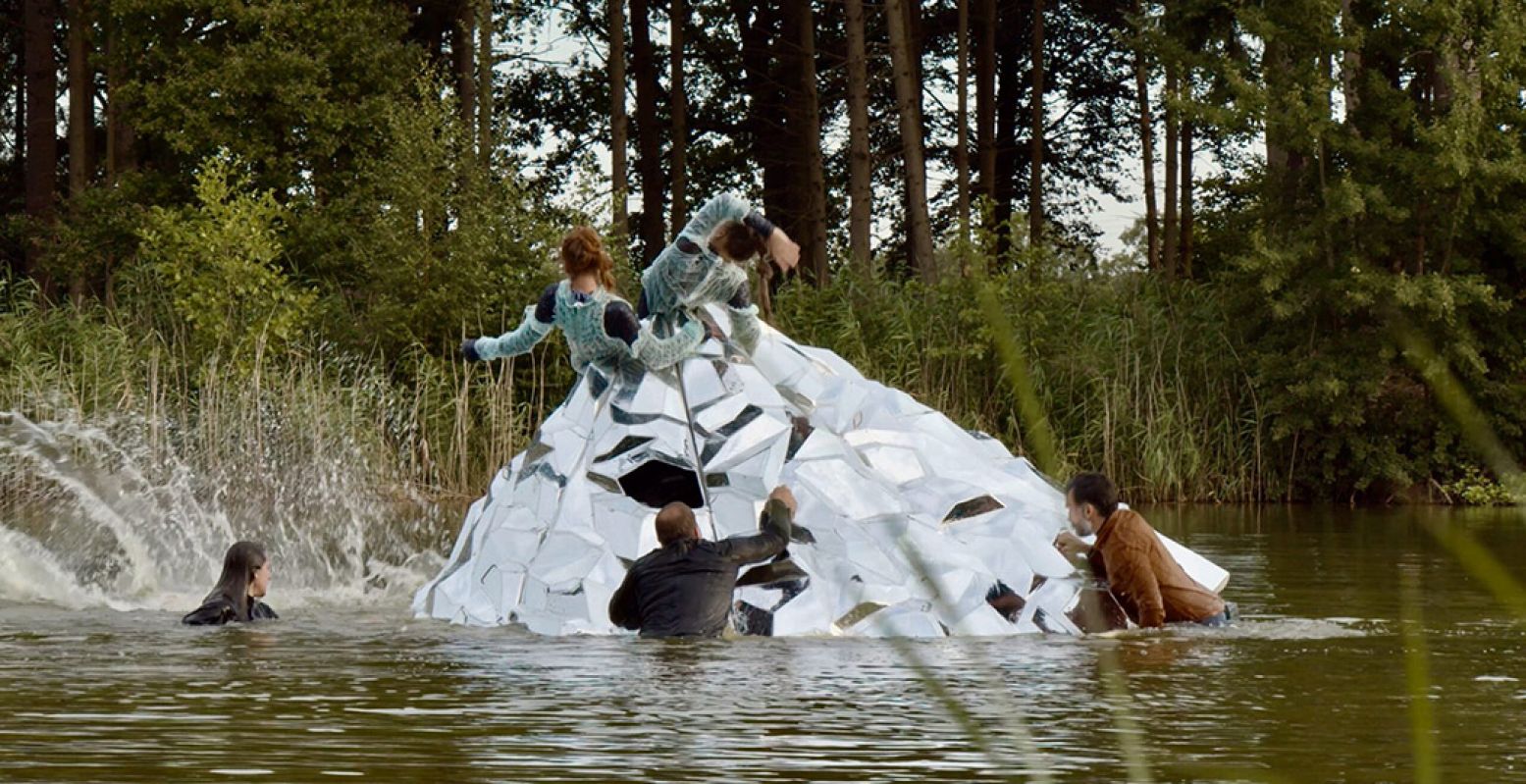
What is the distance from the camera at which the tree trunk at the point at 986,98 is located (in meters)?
35.2

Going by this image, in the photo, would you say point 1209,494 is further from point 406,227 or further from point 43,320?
point 43,320

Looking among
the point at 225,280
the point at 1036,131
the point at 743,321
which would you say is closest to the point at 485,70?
the point at 225,280

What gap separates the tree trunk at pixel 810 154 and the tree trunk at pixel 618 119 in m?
3.02

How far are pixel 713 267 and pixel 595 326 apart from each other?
728 mm

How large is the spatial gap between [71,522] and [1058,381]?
1213 cm

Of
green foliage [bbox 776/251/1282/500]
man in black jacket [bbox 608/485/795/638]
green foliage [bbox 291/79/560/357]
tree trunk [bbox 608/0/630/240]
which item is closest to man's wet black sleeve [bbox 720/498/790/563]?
man in black jacket [bbox 608/485/795/638]

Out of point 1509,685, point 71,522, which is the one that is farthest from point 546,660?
point 71,522

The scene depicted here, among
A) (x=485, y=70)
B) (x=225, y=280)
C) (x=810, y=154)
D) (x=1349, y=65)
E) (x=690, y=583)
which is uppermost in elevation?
(x=485, y=70)

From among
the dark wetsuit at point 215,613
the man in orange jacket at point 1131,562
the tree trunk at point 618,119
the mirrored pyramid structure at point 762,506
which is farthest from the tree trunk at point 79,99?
the man in orange jacket at point 1131,562

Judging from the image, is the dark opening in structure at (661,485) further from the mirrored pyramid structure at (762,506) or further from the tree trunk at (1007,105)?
the tree trunk at (1007,105)

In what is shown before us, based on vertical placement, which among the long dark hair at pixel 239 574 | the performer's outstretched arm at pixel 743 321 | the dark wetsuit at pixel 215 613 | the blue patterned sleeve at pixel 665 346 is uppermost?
the performer's outstretched arm at pixel 743 321

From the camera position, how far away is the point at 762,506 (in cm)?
1115

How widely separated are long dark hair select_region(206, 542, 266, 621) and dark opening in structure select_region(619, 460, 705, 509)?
6.45 feet

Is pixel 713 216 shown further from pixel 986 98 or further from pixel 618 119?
pixel 986 98
